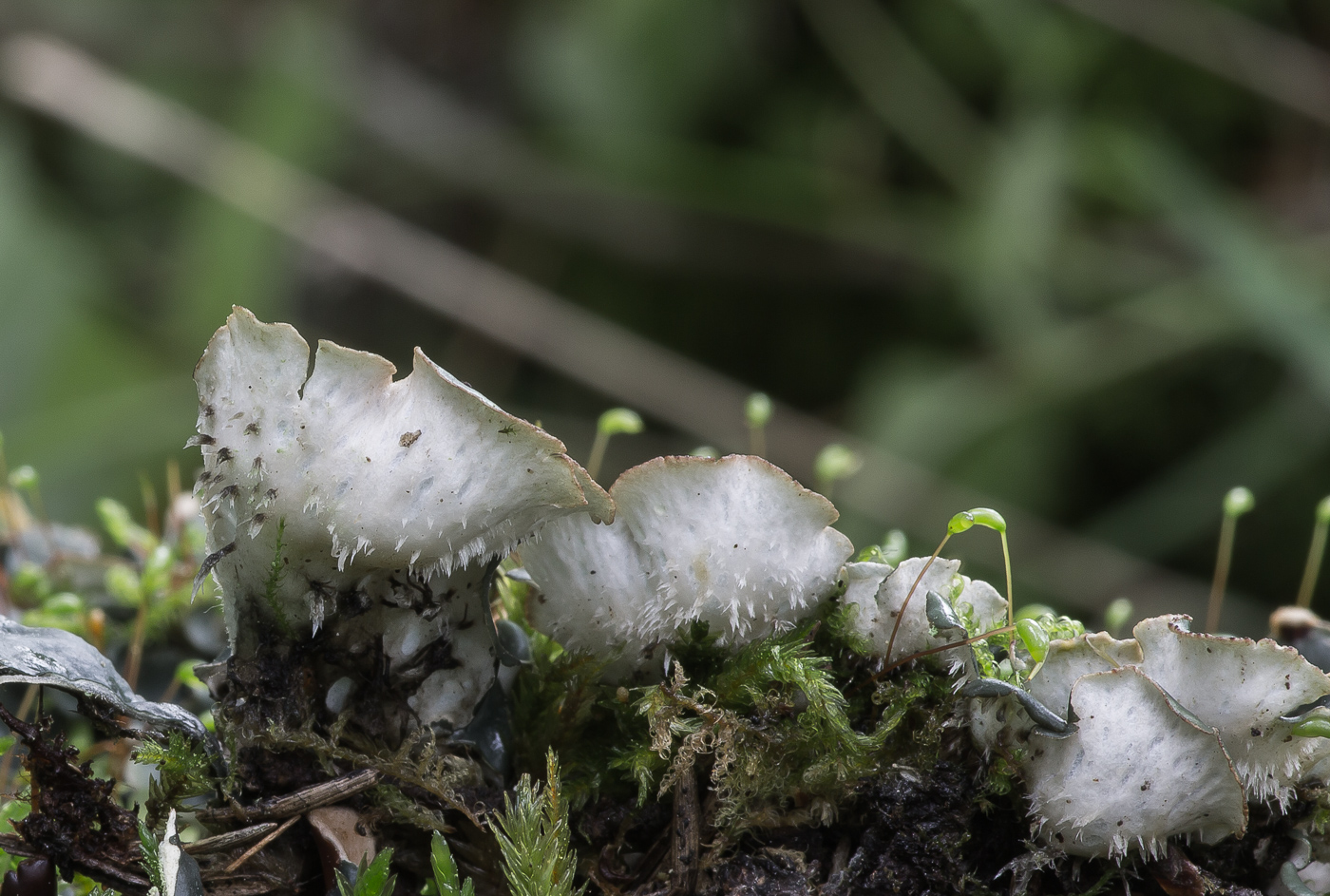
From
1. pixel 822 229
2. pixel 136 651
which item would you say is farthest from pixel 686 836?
pixel 822 229

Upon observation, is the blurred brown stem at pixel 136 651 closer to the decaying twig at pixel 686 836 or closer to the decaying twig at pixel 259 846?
the decaying twig at pixel 259 846

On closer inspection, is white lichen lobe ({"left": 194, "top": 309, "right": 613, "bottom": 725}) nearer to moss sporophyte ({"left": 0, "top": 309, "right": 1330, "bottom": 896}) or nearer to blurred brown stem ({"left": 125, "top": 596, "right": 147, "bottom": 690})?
moss sporophyte ({"left": 0, "top": 309, "right": 1330, "bottom": 896})

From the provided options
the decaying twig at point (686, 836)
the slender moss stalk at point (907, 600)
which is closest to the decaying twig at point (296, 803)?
the decaying twig at point (686, 836)

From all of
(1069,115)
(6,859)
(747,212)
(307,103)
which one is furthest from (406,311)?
(6,859)

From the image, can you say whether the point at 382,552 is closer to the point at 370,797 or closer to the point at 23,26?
the point at 370,797

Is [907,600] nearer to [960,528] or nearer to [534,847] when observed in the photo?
[960,528]
